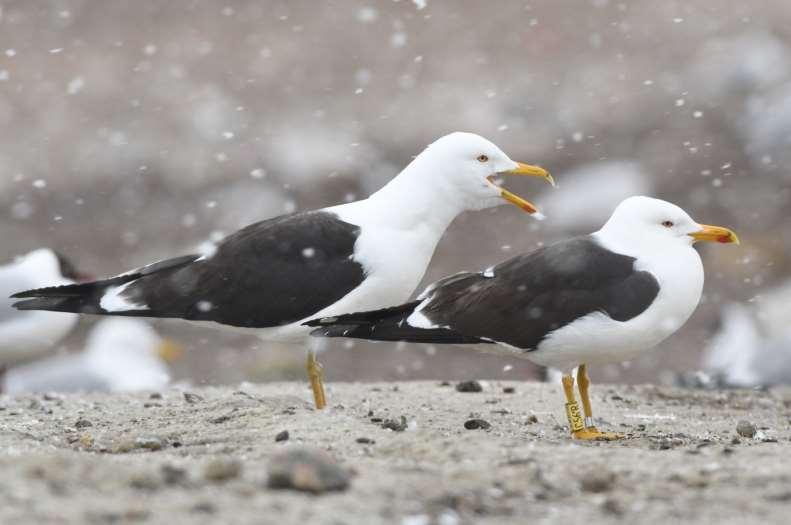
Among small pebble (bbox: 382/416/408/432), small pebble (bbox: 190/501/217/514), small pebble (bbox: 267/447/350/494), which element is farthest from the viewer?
small pebble (bbox: 382/416/408/432)

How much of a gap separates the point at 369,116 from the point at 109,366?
5934 millimetres

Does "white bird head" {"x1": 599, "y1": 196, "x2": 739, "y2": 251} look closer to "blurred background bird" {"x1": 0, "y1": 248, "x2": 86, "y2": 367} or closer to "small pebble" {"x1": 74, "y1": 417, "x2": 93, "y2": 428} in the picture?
"small pebble" {"x1": 74, "y1": 417, "x2": 93, "y2": 428}

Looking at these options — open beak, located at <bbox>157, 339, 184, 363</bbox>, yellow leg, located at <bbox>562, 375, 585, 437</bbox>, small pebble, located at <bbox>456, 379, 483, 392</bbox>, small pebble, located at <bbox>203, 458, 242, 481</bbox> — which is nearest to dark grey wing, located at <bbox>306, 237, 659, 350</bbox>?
yellow leg, located at <bbox>562, 375, 585, 437</bbox>

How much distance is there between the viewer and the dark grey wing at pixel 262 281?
18.4 ft

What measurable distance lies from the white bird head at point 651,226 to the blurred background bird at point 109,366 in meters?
3.85

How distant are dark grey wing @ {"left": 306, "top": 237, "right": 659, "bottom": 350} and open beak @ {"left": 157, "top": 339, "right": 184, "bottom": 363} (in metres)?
4.59

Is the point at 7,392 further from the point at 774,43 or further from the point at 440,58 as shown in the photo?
the point at 774,43

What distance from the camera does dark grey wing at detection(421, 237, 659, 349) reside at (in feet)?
16.5

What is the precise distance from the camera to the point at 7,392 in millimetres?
8039

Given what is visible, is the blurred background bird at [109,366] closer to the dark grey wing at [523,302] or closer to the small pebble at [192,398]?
the small pebble at [192,398]

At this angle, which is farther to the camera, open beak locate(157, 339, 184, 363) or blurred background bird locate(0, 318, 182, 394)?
open beak locate(157, 339, 184, 363)

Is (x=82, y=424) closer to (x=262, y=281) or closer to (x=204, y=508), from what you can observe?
(x=262, y=281)

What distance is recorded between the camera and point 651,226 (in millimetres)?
5262

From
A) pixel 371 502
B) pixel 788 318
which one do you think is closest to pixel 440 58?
pixel 788 318
